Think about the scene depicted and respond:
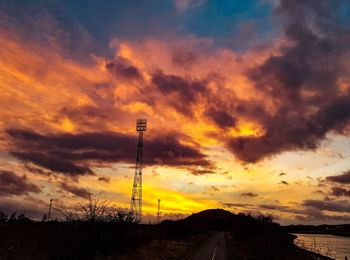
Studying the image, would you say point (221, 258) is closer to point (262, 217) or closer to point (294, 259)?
point (294, 259)

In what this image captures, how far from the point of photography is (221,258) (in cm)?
3722

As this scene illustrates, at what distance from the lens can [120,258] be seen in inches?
934

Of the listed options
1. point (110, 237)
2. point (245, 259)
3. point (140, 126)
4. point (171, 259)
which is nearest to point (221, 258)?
point (245, 259)

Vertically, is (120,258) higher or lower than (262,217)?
lower

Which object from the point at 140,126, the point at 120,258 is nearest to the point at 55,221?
the point at 120,258

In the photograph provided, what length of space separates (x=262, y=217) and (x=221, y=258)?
84.4 meters

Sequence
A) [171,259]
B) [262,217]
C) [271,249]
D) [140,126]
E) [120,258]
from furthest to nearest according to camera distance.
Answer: [262,217] < [140,126] < [271,249] < [171,259] < [120,258]

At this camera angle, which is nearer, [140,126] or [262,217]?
[140,126]

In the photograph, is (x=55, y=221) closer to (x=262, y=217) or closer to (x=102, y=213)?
(x=102, y=213)

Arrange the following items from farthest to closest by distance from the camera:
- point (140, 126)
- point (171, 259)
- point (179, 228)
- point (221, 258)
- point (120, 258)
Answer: point (179, 228)
point (140, 126)
point (221, 258)
point (171, 259)
point (120, 258)

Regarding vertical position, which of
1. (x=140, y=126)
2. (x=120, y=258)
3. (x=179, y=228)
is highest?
(x=140, y=126)

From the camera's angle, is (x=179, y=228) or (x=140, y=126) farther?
(x=179, y=228)

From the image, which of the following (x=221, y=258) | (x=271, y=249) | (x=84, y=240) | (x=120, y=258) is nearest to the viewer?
(x=84, y=240)

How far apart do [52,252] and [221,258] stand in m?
20.9
